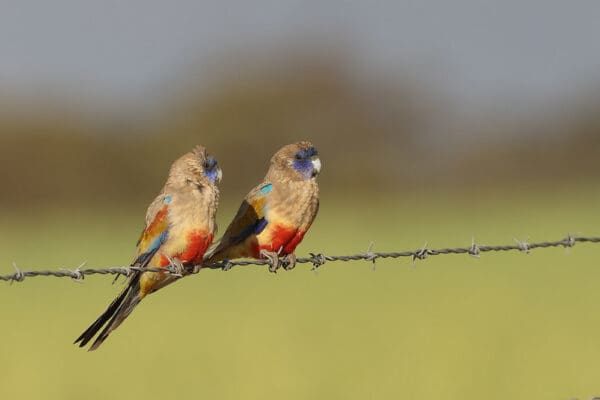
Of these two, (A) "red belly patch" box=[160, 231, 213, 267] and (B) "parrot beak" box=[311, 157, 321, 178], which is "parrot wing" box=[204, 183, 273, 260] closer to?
(B) "parrot beak" box=[311, 157, 321, 178]

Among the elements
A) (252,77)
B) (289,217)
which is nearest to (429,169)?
(252,77)

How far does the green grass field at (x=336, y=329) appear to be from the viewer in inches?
605

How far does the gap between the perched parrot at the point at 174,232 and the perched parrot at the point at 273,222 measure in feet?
2.42

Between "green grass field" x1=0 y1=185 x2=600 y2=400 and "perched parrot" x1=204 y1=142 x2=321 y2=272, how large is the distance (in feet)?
14.4

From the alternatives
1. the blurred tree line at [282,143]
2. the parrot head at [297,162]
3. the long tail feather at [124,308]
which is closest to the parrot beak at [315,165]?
the parrot head at [297,162]

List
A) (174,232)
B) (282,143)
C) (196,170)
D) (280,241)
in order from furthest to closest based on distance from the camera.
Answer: (282,143)
(280,241)
(196,170)
(174,232)

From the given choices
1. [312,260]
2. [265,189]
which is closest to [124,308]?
→ [312,260]

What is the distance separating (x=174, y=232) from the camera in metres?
9.74

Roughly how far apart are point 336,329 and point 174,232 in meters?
8.98

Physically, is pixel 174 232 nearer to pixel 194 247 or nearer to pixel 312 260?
pixel 194 247

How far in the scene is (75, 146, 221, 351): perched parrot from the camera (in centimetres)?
965

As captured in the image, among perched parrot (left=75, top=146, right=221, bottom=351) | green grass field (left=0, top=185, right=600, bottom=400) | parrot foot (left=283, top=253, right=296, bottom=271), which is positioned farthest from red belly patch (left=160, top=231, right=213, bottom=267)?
green grass field (left=0, top=185, right=600, bottom=400)

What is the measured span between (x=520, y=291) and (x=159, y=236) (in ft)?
40.6

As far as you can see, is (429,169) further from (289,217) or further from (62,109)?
(289,217)
